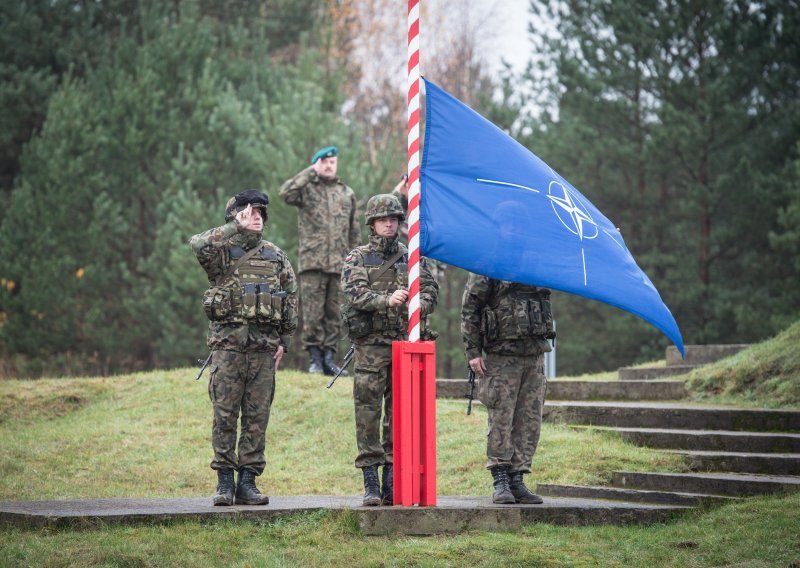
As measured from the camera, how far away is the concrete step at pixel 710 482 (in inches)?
383

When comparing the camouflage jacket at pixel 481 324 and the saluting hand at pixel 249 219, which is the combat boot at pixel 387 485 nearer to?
the camouflage jacket at pixel 481 324

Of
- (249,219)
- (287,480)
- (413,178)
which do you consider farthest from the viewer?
(287,480)

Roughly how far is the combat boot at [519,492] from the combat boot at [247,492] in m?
1.93

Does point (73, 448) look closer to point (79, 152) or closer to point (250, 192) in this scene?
point (250, 192)

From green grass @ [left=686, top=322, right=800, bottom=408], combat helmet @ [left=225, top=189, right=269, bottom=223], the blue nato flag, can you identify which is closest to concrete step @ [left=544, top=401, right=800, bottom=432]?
green grass @ [left=686, top=322, right=800, bottom=408]

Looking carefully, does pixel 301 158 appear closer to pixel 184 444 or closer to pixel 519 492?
pixel 184 444

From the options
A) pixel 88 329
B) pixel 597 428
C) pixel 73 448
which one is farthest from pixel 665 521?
pixel 88 329

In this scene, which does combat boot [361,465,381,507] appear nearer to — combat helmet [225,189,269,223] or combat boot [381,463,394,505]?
combat boot [381,463,394,505]

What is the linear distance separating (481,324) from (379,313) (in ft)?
3.35

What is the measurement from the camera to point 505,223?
8.66 metres

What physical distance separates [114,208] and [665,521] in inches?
759

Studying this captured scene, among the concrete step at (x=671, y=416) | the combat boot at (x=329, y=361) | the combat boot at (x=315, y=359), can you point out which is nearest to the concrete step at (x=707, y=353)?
the concrete step at (x=671, y=416)

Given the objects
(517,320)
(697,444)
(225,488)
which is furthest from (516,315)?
(697,444)

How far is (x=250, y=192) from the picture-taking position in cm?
899
